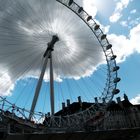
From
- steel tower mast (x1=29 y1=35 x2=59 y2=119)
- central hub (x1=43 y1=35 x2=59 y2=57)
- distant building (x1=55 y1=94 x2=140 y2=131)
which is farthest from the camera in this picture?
distant building (x1=55 y1=94 x2=140 y2=131)

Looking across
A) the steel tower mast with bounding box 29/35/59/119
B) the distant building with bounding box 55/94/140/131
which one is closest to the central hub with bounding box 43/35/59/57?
the steel tower mast with bounding box 29/35/59/119

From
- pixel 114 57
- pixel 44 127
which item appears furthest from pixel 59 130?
pixel 114 57

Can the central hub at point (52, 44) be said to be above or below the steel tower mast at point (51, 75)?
above

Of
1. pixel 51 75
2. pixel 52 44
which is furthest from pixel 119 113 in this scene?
pixel 52 44

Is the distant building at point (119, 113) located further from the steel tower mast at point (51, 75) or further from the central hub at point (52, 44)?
the central hub at point (52, 44)

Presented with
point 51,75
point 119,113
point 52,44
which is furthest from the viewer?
point 119,113

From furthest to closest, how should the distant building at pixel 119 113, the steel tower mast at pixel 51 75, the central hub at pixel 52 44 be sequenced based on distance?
the distant building at pixel 119 113 → the central hub at pixel 52 44 → the steel tower mast at pixel 51 75

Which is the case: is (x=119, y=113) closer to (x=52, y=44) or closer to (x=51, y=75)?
(x=51, y=75)

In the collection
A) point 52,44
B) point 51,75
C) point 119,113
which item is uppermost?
point 52,44

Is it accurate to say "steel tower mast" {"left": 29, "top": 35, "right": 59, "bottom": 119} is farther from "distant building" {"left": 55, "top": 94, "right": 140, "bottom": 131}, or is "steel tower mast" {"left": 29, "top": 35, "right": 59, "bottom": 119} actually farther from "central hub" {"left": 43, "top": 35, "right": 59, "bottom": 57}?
"distant building" {"left": 55, "top": 94, "right": 140, "bottom": 131}

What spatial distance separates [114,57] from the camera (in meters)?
42.2

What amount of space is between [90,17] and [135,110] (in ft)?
85.3

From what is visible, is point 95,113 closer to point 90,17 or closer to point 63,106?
point 90,17

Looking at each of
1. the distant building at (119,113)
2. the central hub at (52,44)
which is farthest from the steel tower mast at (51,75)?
the distant building at (119,113)
